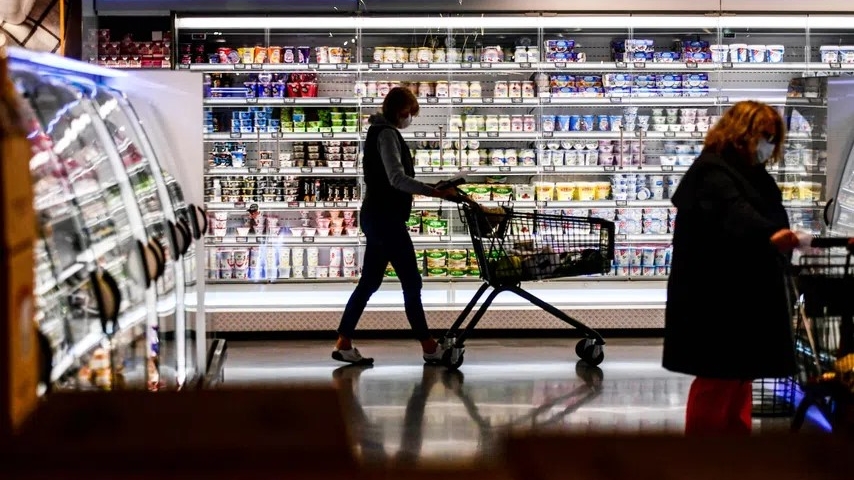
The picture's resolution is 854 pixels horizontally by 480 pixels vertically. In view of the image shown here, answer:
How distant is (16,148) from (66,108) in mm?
1905

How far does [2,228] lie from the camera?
124 cm

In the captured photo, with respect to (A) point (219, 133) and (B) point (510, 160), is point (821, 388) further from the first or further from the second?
(A) point (219, 133)

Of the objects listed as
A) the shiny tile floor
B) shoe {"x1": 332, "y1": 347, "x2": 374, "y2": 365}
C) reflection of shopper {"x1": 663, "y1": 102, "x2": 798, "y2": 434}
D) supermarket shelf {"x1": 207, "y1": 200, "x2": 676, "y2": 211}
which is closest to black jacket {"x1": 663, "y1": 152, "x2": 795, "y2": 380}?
reflection of shopper {"x1": 663, "y1": 102, "x2": 798, "y2": 434}

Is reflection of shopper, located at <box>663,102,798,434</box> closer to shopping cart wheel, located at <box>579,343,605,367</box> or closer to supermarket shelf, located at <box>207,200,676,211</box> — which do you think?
shopping cart wheel, located at <box>579,343,605,367</box>

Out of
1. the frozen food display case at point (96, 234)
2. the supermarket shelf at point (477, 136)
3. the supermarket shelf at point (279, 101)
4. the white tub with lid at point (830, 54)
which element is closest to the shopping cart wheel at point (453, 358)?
the supermarket shelf at point (477, 136)

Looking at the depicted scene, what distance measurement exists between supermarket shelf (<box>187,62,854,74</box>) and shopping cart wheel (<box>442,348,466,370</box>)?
2.14 m

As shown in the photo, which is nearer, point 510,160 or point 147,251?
point 147,251

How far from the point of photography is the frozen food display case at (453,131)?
764 centimetres

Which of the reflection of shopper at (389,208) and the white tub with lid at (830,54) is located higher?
the white tub with lid at (830,54)

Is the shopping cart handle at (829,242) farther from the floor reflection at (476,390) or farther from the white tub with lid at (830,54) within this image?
the white tub with lid at (830,54)

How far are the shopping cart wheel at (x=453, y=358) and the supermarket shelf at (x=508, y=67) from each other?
7.01 ft

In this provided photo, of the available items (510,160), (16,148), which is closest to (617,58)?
(510,160)

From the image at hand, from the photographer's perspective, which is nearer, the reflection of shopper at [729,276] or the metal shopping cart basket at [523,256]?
the reflection of shopper at [729,276]

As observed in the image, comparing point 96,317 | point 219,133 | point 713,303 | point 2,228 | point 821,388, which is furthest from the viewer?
point 219,133
